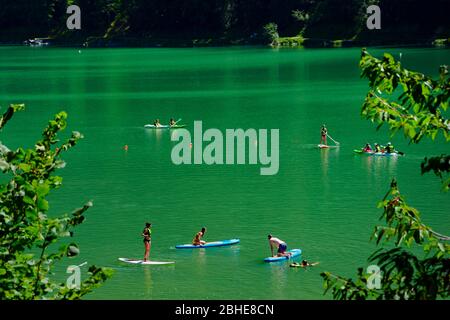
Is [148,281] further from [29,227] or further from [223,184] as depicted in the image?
[29,227]

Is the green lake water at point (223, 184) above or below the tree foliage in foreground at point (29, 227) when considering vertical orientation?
below

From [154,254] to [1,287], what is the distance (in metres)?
22.6

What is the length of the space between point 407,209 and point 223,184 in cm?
3749

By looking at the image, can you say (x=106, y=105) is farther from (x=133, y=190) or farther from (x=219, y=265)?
(x=219, y=265)

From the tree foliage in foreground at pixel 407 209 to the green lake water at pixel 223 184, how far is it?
17.7 m

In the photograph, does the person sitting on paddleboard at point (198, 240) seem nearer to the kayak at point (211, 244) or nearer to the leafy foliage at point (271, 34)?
the kayak at point (211, 244)

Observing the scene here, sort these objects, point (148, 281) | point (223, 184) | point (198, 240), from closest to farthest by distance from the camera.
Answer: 1. point (148, 281)
2. point (198, 240)
3. point (223, 184)

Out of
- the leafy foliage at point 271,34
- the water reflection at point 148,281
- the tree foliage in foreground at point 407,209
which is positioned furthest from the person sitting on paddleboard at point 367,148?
the leafy foliage at point 271,34

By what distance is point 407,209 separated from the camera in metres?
13.0

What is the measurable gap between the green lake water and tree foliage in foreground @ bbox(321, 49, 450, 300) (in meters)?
17.7

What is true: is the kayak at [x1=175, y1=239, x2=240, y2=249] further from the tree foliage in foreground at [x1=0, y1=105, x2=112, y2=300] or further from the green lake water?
the tree foliage in foreground at [x1=0, y1=105, x2=112, y2=300]

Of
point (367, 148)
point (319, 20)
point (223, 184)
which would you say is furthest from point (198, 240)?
point (319, 20)

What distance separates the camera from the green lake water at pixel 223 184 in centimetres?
3397

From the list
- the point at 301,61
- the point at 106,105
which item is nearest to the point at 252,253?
the point at 106,105
